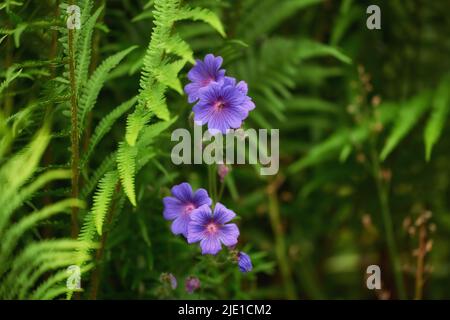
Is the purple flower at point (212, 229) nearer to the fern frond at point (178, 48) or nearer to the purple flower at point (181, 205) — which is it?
the purple flower at point (181, 205)

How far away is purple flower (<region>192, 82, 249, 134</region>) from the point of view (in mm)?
1187

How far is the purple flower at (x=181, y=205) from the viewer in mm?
1267

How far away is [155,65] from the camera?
117 centimetres

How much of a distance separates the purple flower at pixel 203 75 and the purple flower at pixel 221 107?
44mm

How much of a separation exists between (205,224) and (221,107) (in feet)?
0.75

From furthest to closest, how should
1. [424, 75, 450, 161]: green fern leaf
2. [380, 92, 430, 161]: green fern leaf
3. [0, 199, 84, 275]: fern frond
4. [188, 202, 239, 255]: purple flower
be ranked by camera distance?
1. [380, 92, 430, 161]: green fern leaf
2. [424, 75, 450, 161]: green fern leaf
3. [188, 202, 239, 255]: purple flower
4. [0, 199, 84, 275]: fern frond

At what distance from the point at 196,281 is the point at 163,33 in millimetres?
530

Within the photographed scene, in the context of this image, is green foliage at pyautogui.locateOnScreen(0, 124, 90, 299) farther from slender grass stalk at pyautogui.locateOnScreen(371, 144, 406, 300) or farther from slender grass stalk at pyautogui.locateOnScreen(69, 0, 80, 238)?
slender grass stalk at pyautogui.locateOnScreen(371, 144, 406, 300)

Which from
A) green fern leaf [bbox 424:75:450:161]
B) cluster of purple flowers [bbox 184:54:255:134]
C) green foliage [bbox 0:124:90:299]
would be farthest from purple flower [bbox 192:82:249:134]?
green fern leaf [bbox 424:75:450:161]

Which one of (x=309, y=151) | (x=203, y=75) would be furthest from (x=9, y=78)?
(x=309, y=151)

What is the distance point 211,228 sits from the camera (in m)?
1.22

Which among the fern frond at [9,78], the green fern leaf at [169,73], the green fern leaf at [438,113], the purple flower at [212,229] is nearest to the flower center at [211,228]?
the purple flower at [212,229]
